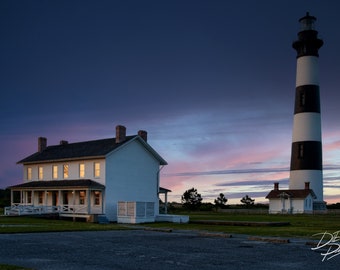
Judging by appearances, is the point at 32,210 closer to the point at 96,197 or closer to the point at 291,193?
the point at 96,197

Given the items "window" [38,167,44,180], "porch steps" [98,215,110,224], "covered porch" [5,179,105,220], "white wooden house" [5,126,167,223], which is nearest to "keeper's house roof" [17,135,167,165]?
"white wooden house" [5,126,167,223]

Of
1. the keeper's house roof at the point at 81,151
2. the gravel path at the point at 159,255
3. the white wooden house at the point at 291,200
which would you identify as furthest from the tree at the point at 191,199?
the gravel path at the point at 159,255

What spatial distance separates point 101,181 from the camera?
37875 millimetres

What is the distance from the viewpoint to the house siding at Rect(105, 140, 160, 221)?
37.9 meters

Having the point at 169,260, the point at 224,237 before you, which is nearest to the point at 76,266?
the point at 169,260

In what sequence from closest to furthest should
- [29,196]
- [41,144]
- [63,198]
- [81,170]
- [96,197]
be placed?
[96,197]
[81,170]
[63,198]
[29,196]
[41,144]

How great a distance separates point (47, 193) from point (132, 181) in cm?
912

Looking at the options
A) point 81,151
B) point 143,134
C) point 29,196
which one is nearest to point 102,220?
point 81,151

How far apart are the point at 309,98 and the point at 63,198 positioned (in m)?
30.4

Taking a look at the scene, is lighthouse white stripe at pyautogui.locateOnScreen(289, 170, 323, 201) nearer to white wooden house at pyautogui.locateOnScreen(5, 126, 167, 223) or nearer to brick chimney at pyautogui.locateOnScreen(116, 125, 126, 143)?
white wooden house at pyautogui.locateOnScreen(5, 126, 167, 223)

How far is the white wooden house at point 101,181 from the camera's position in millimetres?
37312

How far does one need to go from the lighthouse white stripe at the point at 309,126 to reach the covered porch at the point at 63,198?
27.8 meters

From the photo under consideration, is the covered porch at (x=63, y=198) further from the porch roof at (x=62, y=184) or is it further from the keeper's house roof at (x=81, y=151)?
the keeper's house roof at (x=81, y=151)

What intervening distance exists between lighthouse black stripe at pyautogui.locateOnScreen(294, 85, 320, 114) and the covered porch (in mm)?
28775
